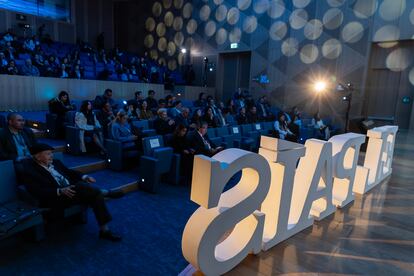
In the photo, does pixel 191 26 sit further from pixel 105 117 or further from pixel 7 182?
pixel 7 182

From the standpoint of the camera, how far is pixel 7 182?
2.48 m

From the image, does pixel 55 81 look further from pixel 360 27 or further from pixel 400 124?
pixel 400 124

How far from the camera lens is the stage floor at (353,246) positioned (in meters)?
2.04

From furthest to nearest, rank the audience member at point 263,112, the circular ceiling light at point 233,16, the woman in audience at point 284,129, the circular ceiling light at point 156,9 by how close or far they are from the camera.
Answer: the circular ceiling light at point 156,9 → the circular ceiling light at point 233,16 → the audience member at point 263,112 → the woman in audience at point 284,129

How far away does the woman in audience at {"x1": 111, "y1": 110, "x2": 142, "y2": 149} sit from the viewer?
422 centimetres

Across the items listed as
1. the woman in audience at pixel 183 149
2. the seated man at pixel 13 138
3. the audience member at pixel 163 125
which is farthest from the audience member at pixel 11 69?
the woman in audience at pixel 183 149

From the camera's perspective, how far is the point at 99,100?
6.35 m

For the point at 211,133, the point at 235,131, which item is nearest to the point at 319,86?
the point at 235,131

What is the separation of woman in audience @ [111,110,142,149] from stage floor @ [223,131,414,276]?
2.73m

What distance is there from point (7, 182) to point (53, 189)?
0.49m

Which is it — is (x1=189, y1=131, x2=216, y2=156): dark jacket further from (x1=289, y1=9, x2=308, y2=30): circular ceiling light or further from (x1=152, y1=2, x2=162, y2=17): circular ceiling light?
(x1=152, y1=2, x2=162, y2=17): circular ceiling light

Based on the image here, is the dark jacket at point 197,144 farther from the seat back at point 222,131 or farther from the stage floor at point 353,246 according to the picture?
the stage floor at point 353,246

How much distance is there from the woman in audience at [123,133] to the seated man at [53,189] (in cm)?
166

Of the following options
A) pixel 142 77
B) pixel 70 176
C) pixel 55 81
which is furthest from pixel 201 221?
pixel 142 77
